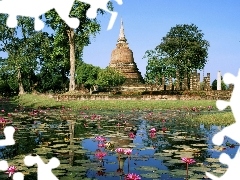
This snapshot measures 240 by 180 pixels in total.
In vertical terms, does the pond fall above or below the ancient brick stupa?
below

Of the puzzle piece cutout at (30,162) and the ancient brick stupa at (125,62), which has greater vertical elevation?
the ancient brick stupa at (125,62)

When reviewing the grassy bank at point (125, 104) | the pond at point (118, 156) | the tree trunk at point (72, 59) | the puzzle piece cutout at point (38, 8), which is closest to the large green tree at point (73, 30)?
the tree trunk at point (72, 59)

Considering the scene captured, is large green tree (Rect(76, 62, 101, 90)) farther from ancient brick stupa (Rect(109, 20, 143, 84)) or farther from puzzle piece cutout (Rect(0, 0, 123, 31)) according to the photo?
puzzle piece cutout (Rect(0, 0, 123, 31))

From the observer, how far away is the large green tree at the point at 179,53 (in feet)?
154

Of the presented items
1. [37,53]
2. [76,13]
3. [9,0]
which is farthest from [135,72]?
[9,0]

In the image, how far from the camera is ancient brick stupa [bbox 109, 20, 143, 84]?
49925 mm

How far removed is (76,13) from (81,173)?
22299 mm

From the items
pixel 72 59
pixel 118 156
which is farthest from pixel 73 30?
pixel 118 156

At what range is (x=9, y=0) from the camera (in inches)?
44.8

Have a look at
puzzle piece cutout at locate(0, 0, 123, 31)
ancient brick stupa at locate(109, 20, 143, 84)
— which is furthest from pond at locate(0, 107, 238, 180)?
ancient brick stupa at locate(109, 20, 143, 84)

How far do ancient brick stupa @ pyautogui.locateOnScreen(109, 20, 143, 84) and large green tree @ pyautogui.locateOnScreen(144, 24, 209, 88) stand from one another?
2142mm

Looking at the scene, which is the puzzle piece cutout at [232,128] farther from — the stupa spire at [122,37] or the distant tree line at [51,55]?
the stupa spire at [122,37]

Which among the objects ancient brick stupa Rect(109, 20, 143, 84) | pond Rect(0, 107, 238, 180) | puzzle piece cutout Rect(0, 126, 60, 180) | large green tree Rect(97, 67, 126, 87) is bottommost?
pond Rect(0, 107, 238, 180)

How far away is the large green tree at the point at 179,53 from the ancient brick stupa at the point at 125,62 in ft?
7.03
